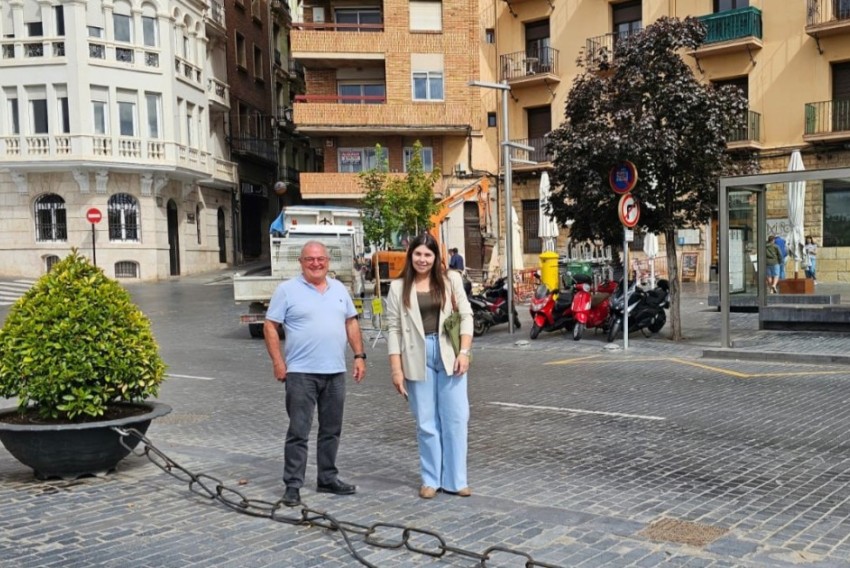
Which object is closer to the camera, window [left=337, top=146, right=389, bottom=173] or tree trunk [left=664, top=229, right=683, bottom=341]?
tree trunk [left=664, top=229, right=683, bottom=341]

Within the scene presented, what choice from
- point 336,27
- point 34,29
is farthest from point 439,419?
point 34,29

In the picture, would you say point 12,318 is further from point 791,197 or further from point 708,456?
point 791,197

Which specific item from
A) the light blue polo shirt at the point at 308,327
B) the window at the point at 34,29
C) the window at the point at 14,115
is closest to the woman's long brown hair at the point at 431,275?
the light blue polo shirt at the point at 308,327

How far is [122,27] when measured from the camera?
33.1m

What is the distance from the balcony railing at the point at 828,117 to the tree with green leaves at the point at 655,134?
13847mm

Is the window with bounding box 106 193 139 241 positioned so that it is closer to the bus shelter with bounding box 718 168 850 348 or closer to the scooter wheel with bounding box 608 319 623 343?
the scooter wheel with bounding box 608 319 623 343

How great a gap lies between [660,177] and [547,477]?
9.41 metres

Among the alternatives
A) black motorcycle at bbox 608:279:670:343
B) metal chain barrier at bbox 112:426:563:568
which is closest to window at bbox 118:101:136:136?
black motorcycle at bbox 608:279:670:343

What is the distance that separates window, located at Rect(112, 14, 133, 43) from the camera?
32.8 metres

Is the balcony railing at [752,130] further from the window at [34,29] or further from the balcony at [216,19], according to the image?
the window at [34,29]

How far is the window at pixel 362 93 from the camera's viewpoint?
116 ft

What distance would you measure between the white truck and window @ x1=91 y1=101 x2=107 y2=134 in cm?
1486

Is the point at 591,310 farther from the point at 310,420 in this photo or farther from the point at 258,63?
the point at 258,63

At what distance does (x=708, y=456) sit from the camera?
633 cm
